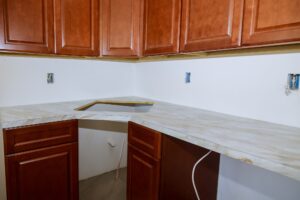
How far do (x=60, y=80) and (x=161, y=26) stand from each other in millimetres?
1027

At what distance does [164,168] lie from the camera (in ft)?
4.03

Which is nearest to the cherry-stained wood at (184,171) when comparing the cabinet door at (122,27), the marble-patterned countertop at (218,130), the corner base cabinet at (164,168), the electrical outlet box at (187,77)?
the corner base cabinet at (164,168)

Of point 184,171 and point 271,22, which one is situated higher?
point 271,22

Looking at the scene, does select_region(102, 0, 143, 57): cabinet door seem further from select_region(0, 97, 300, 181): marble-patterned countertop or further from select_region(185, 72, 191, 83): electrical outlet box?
select_region(0, 97, 300, 181): marble-patterned countertop

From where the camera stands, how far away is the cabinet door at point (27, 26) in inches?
53.7

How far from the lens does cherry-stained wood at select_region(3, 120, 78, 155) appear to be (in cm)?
121

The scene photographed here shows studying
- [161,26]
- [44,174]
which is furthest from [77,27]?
[44,174]

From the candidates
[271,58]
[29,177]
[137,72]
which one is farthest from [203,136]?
[137,72]

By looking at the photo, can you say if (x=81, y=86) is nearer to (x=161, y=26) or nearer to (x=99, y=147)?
(x=99, y=147)

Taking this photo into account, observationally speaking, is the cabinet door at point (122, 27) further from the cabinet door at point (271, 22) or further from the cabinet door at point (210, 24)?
the cabinet door at point (271, 22)

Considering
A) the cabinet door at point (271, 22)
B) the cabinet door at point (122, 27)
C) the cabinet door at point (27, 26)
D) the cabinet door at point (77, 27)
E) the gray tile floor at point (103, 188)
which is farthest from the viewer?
the gray tile floor at point (103, 188)

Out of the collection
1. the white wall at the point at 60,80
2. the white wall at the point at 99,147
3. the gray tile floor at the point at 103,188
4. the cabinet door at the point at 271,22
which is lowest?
the gray tile floor at the point at 103,188

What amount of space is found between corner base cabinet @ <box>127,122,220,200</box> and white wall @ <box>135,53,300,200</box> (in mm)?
137

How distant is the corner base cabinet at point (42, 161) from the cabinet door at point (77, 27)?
2.00ft
